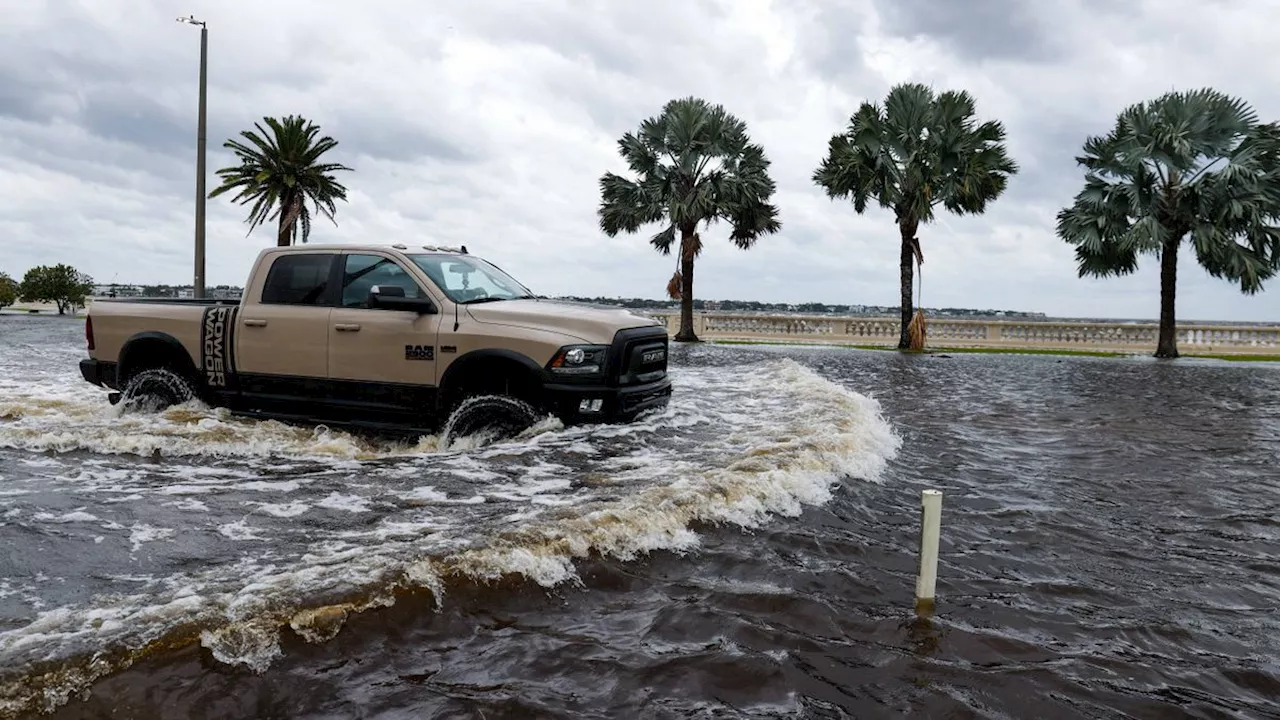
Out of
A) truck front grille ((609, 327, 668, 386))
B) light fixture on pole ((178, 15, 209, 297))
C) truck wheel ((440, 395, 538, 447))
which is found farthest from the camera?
light fixture on pole ((178, 15, 209, 297))

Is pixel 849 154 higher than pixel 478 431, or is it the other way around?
pixel 849 154

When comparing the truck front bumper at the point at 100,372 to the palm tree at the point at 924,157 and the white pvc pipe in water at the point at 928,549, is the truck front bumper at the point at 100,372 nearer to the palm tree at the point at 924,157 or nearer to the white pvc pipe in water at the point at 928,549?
the white pvc pipe in water at the point at 928,549

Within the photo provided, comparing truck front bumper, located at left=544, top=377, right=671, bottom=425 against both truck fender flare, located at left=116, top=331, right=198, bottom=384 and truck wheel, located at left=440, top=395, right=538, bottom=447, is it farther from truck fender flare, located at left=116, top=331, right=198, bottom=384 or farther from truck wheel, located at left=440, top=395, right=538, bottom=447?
truck fender flare, located at left=116, top=331, right=198, bottom=384

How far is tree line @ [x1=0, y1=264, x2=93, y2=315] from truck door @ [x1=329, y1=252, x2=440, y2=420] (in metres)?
62.5

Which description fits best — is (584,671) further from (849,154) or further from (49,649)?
(849,154)

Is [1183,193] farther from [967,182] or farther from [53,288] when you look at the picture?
[53,288]

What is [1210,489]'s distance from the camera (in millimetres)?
7004

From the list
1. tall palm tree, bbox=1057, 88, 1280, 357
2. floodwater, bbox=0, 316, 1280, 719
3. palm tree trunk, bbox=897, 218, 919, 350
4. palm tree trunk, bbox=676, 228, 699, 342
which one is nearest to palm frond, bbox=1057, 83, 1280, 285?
tall palm tree, bbox=1057, 88, 1280, 357

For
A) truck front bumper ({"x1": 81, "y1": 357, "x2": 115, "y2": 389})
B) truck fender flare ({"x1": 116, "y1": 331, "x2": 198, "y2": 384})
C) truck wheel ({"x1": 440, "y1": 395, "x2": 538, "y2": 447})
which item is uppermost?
truck fender flare ({"x1": 116, "y1": 331, "x2": 198, "y2": 384})

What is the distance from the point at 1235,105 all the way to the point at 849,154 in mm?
12570

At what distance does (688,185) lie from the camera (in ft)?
106

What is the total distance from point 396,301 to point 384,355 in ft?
1.88

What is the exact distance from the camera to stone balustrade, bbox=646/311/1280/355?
34469mm

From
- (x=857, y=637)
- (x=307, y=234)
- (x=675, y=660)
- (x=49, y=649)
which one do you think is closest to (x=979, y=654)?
(x=857, y=637)
